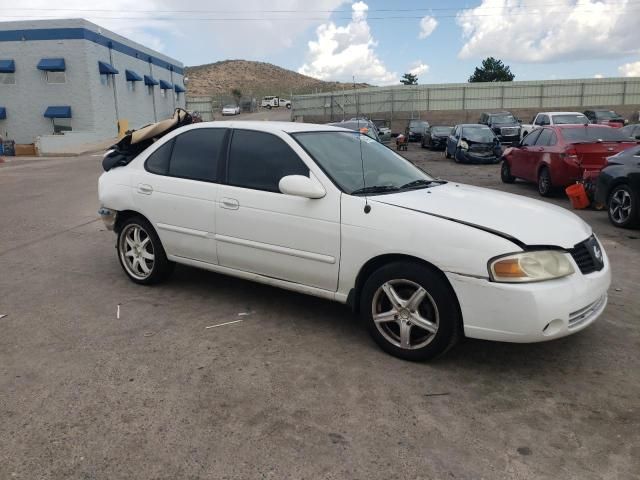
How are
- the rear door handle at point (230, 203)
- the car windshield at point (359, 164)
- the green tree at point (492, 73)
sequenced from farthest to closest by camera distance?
the green tree at point (492, 73), the rear door handle at point (230, 203), the car windshield at point (359, 164)

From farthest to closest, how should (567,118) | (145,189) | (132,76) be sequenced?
(132,76) → (567,118) → (145,189)

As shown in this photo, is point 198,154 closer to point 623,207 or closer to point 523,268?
point 523,268

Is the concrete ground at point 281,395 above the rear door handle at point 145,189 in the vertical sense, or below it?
below

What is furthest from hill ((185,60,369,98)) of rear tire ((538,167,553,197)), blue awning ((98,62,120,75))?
rear tire ((538,167,553,197))

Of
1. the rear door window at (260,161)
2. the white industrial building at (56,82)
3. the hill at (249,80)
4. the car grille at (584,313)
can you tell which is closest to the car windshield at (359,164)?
the rear door window at (260,161)

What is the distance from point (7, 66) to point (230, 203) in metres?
31.6

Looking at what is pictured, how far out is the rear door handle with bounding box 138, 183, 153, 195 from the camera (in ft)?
16.9

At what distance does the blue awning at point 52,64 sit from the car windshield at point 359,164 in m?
29.8

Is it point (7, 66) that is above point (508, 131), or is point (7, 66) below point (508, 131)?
above

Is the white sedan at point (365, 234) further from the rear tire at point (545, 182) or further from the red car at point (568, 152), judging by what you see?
the rear tire at point (545, 182)

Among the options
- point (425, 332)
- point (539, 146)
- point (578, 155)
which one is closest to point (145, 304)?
point (425, 332)

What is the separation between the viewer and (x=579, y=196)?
395 inches

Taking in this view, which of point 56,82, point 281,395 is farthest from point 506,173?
point 56,82

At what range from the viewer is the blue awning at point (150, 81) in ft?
131
